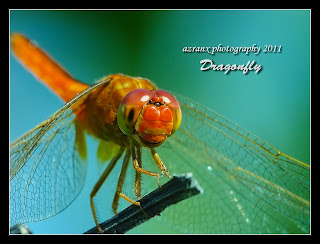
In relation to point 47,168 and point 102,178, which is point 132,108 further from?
point 47,168

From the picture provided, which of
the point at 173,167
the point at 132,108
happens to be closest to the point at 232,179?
the point at 173,167

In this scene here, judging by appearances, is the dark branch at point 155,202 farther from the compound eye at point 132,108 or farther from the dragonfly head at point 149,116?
the compound eye at point 132,108

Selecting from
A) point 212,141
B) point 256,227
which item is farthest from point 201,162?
point 256,227

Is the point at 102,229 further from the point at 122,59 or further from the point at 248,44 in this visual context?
the point at 248,44

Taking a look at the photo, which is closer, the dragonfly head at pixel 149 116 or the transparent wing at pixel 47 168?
the dragonfly head at pixel 149 116

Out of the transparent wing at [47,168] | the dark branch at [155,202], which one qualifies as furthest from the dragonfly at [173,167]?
the dark branch at [155,202]
